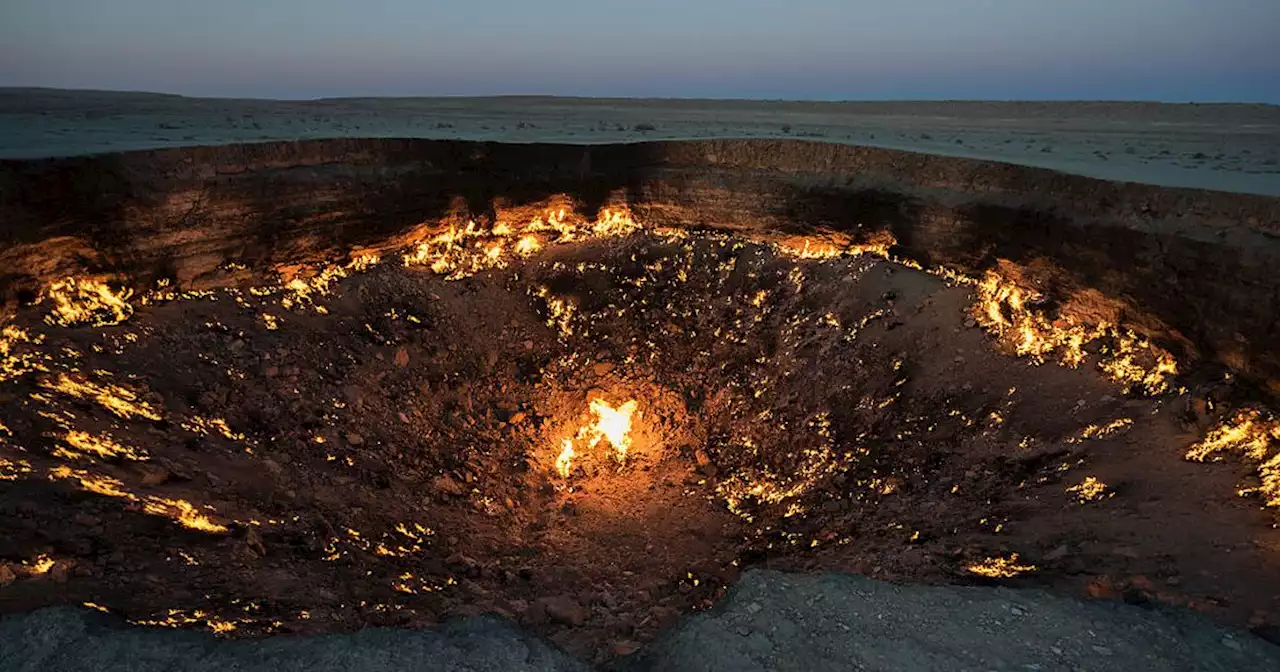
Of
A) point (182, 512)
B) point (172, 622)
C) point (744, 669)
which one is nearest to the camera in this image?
point (744, 669)

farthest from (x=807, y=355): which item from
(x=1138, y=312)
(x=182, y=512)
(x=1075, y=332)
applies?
(x=182, y=512)

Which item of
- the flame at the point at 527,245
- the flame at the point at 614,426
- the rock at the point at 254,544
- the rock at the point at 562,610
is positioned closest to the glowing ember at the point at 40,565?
the rock at the point at 254,544

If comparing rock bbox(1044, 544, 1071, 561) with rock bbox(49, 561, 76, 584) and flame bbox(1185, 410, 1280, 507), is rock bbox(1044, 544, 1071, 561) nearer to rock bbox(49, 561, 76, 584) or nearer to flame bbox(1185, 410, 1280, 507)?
flame bbox(1185, 410, 1280, 507)

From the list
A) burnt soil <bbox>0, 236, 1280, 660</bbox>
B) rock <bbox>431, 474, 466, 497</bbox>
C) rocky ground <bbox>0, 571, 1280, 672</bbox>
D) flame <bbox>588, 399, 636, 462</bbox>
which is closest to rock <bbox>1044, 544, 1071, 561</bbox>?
burnt soil <bbox>0, 236, 1280, 660</bbox>

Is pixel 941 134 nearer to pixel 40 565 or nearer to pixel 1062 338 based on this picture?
pixel 1062 338

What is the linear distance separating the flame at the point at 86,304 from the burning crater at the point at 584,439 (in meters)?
0.04

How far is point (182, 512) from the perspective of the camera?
239 inches

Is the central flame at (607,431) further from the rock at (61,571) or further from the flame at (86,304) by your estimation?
the flame at (86,304)

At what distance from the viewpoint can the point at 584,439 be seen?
11461 mm

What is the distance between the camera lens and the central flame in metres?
11.2

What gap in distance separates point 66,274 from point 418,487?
18.8ft

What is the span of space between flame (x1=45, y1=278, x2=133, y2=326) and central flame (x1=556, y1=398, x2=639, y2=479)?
7.04 m

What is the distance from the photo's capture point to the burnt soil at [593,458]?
5574 millimetres

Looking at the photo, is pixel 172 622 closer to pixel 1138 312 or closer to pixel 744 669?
pixel 744 669
